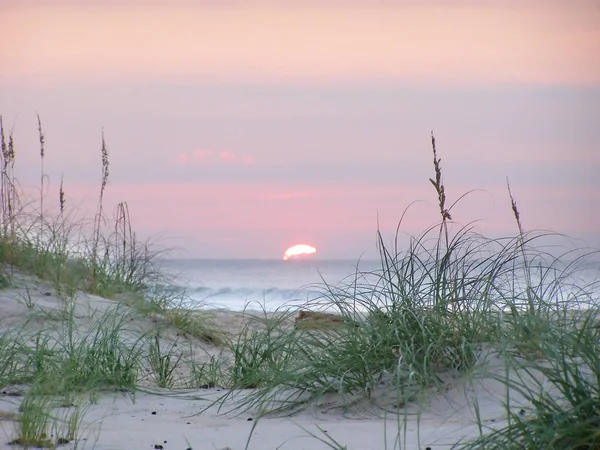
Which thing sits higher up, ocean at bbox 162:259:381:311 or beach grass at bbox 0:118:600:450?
ocean at bbox 162:259:381:311

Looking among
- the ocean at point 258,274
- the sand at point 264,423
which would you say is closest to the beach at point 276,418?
the sand at point 264,423

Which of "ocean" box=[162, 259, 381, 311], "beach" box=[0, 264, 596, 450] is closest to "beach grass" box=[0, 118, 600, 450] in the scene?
"beach" box=[0, 264, 596, 450]

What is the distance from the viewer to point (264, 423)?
10.8ft

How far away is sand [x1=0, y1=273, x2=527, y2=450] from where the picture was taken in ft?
9.50

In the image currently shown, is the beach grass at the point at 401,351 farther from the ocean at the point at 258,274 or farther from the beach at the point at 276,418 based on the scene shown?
the ocean at the point at 258,274

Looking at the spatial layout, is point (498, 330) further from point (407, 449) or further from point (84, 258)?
point (84, 258)

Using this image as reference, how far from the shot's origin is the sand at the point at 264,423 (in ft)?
9.50

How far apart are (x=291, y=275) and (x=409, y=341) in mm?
28551

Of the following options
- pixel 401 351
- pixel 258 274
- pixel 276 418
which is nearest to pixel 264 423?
pixel 276 418

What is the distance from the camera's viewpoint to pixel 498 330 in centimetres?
346

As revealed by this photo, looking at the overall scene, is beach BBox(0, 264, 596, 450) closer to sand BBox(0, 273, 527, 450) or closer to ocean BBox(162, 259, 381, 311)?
Result: sand BBox(0, 273, 527, 450)

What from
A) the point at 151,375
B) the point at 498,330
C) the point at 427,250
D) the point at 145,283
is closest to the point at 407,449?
the point at 498,330

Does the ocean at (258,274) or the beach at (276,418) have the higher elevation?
the ocean at (258,274)

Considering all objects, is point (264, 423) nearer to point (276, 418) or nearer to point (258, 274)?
point (276, 418)
